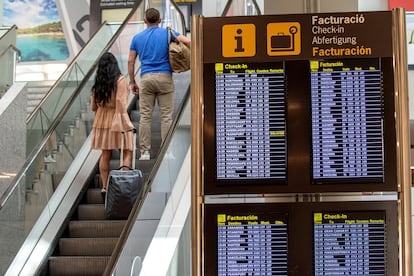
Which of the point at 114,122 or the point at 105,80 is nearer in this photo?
the point at 114,122

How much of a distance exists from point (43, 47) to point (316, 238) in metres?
22.1

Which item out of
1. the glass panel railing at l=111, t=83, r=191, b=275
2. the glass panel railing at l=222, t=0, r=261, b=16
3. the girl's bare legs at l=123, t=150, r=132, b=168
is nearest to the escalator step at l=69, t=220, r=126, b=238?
the girl's bare legs at l=123, t=150, r=132, b=168

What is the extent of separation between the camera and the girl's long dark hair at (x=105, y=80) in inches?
329

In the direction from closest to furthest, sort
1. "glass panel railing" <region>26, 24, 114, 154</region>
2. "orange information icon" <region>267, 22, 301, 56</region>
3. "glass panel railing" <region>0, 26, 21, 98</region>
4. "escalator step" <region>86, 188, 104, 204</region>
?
1. "orange information icon" <region>267, 22, 301, 56</region>
2. "escalator step" <region>86, 188, 104, 204</region>
3. "glass panel railing" <region>26, 24, 114, 154</region>
4. "glass panel railing" <region>0, 26, 21, 98</region>

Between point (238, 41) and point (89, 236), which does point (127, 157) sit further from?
point (238, 41)

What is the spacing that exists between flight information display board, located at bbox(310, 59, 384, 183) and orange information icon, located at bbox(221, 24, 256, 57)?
260 millimetres

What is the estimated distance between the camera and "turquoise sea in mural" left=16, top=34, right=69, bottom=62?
933 inches

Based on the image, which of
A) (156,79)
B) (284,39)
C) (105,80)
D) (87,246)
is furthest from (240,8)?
(284,39)

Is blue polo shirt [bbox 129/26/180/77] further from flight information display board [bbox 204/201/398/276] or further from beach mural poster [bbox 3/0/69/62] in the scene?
beach mural poster [bbox 3/0/69/62]

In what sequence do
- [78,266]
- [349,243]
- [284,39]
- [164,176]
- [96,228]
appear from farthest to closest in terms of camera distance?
[96,228] < [78,266] < [164,176] < [284,39] < [349,243]

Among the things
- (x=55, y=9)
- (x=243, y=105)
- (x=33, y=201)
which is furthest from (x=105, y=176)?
(x=55, y=9)

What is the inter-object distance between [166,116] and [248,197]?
537 centimetres

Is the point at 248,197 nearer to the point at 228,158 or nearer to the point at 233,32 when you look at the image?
the point at 228,158

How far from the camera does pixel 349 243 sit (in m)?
2.88
